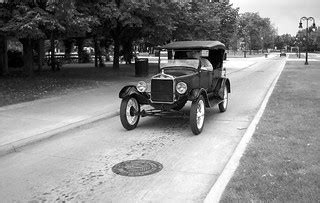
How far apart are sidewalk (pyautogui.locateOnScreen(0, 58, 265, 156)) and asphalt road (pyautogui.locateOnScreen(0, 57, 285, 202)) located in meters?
0.25

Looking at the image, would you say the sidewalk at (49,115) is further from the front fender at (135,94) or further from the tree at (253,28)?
the tree at (253,28)

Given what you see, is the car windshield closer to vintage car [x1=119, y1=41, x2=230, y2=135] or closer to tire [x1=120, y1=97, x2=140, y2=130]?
vintage car [x1=119, y1=41, x2=230, y2=135]

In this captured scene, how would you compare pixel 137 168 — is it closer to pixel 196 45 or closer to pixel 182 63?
pixel 182 63

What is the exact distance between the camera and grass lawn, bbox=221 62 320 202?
4.82 meters

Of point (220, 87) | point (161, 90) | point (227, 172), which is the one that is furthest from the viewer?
point (220, 87)

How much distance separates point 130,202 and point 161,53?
7558 mm

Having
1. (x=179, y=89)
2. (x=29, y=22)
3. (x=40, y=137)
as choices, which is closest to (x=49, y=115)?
(x=40, y=137)

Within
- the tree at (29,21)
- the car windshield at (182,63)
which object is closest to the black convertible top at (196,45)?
the car windshield at (182,63)

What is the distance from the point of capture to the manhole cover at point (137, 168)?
6027mm

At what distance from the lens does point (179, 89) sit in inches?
350

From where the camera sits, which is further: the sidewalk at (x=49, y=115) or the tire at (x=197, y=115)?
the tire at (x=197, y=115)

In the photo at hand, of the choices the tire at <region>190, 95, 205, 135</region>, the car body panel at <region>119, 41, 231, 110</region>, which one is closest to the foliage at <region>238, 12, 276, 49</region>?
the car body panel at <region>119, 41, 231, 110</region>

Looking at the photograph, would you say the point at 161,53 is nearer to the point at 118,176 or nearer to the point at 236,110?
the point at 236,110

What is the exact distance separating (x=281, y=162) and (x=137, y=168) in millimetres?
2318
